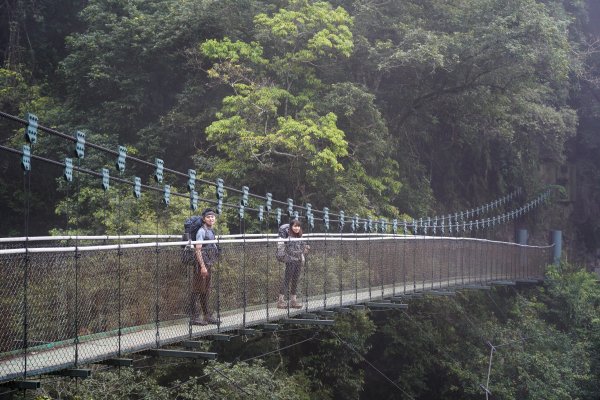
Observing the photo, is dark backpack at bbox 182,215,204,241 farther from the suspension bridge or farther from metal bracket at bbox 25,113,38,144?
metal bracket at bbox 25,113,38,144

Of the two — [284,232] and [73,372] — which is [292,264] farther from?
[73,372]

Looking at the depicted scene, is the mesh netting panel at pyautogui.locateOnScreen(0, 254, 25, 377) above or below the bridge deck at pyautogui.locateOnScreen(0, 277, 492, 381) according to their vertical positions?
above

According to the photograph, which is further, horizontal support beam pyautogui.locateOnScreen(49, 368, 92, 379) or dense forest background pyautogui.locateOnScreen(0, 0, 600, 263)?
dense forest background pyautogui.locateOnScreen(0, 0, 600, 263)

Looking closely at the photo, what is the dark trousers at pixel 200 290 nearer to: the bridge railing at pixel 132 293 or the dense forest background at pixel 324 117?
the bridge railing at pixel 132 293

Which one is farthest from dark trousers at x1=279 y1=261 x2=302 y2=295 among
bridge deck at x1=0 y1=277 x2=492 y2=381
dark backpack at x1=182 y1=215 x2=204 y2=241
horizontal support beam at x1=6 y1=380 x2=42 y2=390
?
horizontal support beam at x1=6 y1=380 x2=42 y2=390

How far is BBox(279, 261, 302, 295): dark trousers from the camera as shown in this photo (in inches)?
Answer: 377

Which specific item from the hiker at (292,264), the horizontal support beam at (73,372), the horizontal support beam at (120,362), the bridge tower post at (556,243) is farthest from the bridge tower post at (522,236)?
the horizontal support beam at (73,372)

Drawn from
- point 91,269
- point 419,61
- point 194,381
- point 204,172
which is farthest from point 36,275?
point 419,61

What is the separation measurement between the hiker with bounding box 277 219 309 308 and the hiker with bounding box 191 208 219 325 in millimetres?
1715

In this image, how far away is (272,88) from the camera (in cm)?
1562

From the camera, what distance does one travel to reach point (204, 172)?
15438mm

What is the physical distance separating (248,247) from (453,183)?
50.4ft

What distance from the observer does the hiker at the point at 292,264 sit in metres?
9.52

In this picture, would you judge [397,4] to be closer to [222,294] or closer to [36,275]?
[222,294]
